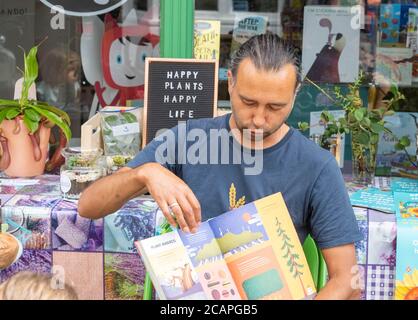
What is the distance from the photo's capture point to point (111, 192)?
1.97m

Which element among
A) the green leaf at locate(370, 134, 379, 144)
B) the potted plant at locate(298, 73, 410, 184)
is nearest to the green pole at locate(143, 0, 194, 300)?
the potted plant at locate(298, 73, 410, 184)

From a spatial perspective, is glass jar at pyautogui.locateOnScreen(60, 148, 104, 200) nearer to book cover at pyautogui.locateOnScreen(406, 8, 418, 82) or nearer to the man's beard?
the man's beard

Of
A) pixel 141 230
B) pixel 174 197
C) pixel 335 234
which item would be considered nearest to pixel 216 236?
pixel 174 197

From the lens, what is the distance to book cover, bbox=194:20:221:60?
141 inches

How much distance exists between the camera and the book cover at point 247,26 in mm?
4188

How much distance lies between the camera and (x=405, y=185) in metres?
3.49

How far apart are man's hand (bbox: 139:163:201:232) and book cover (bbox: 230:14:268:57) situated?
2.47 meters

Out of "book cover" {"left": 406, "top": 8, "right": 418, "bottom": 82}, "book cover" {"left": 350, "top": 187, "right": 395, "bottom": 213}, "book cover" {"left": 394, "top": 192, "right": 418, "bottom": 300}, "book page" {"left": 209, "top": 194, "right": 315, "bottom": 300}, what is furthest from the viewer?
"book cover" {"left": 406, "top": 8, "right": 418, "bottom": 82}

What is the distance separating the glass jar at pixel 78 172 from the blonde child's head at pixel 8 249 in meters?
0.26

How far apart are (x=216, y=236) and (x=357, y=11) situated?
2.61 m

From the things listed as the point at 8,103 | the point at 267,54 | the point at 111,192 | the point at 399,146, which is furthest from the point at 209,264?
the point at 399,146

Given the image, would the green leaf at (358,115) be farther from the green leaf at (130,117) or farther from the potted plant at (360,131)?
the green leaf at (130,117)

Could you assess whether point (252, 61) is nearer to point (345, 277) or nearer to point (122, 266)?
point (345, 277)

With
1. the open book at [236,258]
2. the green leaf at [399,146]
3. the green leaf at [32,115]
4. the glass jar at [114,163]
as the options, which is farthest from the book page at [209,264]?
the green leaf at [399,146]
